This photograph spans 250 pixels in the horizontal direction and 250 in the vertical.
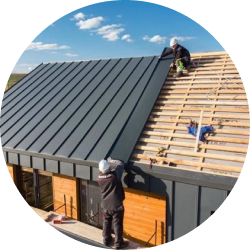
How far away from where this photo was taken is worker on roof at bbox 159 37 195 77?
9.57 m

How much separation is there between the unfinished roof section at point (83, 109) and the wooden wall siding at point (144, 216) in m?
1.38

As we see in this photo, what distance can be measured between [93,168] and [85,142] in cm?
107

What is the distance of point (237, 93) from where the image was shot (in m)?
7.79

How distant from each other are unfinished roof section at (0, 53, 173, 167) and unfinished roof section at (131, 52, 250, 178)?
461 millimetres

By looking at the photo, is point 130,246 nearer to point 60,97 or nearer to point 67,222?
point 67,222

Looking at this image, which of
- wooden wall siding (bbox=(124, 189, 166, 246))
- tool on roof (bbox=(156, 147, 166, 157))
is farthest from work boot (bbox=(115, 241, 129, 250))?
tool on roof (bbox=(156, 147, 166, 157))

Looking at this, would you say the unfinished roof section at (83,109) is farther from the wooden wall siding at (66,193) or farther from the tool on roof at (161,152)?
the wooden wall siding at (66,193)

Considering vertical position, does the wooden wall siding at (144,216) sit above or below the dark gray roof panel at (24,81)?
below

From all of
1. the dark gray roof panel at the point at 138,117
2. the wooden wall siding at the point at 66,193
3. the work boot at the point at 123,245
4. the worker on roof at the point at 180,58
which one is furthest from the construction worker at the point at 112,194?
the worker on roof at the point at 180,58

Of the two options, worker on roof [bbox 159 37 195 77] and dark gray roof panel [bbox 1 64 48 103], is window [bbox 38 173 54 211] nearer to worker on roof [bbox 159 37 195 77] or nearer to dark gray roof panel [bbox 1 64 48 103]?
dark gray roof panel [bbox 1 64 48 103]

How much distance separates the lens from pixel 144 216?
7.14 m

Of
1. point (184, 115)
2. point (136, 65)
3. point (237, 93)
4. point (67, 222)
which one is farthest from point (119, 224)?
point (136, 65)

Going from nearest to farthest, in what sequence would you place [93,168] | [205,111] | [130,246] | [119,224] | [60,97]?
[119,224] → [130,246] → [93,168] → [205,111] → [60,97]

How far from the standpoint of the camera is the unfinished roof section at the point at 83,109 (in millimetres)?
7691
